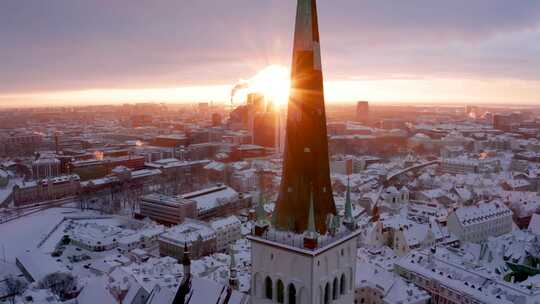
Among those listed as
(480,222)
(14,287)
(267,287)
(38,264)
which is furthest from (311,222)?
(480,222)

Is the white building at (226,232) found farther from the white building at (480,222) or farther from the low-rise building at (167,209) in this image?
the white building at (480,222)

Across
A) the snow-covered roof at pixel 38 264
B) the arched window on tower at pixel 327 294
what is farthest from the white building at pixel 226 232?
the arched window on tower at pixel 327 294

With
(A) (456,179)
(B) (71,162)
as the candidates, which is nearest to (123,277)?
(A) (456,179)

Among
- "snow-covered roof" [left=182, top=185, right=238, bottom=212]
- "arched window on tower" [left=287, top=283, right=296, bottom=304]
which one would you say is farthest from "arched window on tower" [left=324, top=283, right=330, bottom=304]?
"snow-covered roof" [left=182, top=185, right=238, bottom=212]

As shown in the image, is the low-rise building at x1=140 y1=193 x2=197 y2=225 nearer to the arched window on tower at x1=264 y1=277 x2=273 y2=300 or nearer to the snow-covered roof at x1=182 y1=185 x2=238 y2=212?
the snow-covered roof at x1=182 y1=185 x2=238 y2=212

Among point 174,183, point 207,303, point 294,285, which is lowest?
point 174,183

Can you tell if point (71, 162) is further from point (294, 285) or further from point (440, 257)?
point (294, 285)
